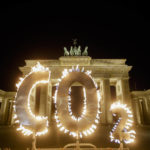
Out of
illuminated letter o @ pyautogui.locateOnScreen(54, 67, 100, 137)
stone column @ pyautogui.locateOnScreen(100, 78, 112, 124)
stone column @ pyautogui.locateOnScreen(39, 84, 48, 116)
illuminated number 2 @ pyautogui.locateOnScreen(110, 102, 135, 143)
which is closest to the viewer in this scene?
illuminated letter o @ pyautogui.locateOnScreen(54, 67, 100, 137)

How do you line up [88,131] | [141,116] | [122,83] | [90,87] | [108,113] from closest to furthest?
[88,131], [90,87], [108,113], [122,83], [141,116]

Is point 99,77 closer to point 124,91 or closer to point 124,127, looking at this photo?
point 124,91

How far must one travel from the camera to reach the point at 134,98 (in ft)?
135

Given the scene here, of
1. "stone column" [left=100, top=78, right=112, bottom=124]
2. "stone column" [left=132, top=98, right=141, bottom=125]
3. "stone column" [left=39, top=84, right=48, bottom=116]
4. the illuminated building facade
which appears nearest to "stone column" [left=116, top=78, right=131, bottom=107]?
the illuminated building facade

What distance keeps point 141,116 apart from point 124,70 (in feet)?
54.0

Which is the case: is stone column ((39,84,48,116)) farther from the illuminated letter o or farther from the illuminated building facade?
the illuminated letter o

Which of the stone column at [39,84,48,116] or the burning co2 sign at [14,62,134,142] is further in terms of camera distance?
the stone column at [39,84,48,116]

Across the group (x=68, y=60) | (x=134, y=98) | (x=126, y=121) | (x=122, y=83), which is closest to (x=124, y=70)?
(x=122, y=83)

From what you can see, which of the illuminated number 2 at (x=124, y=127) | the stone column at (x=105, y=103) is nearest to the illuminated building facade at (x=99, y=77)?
the stone column at (x=105, y=103)

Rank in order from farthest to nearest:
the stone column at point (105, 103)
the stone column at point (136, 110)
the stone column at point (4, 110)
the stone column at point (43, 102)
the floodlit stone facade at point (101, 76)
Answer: the stone column at point (4, 110) → the stone column at point (136, 110) → the floodlit stone facade at point (101, 76) → the stone column at point (43, 102) → the stone column at point (105, 103)

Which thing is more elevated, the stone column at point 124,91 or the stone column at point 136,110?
the stone column at point 124,91

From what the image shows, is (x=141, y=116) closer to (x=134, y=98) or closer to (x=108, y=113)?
(x=134, y=98)

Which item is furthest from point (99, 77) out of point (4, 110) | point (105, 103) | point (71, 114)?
point (71, 114)

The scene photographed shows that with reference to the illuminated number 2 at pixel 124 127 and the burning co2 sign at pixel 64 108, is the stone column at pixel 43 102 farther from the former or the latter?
the illuminated number 2 at pixel 124 127
